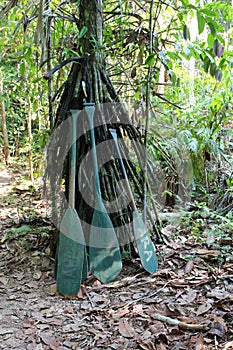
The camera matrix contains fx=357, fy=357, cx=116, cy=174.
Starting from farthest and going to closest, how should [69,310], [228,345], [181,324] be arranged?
[69,310], [181,324], [228,345]

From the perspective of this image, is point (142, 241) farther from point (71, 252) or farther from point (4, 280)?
point (4, 280)

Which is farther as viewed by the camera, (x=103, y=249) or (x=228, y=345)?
(x=103, y=249)

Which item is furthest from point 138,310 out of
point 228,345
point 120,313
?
point 228,345

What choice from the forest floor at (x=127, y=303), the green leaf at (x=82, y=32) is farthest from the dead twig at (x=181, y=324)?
the green leaf at (x=82, y=32)

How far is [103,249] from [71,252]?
179 millimetres

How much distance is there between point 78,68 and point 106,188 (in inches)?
28.0

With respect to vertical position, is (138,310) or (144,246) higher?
(144,246)

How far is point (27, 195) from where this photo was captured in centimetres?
362

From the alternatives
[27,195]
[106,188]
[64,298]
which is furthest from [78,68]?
[27,195]

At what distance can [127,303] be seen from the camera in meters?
1.69

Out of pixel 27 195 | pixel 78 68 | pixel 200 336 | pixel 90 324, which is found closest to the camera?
pixel 200 336

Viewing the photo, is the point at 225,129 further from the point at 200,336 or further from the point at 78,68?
the point at 200,336

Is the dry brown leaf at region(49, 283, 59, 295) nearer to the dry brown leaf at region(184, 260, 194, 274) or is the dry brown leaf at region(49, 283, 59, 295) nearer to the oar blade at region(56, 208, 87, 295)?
the oar blade at region(56, 208, 87, 295)

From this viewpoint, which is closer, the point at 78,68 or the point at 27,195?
the point at 78,68
